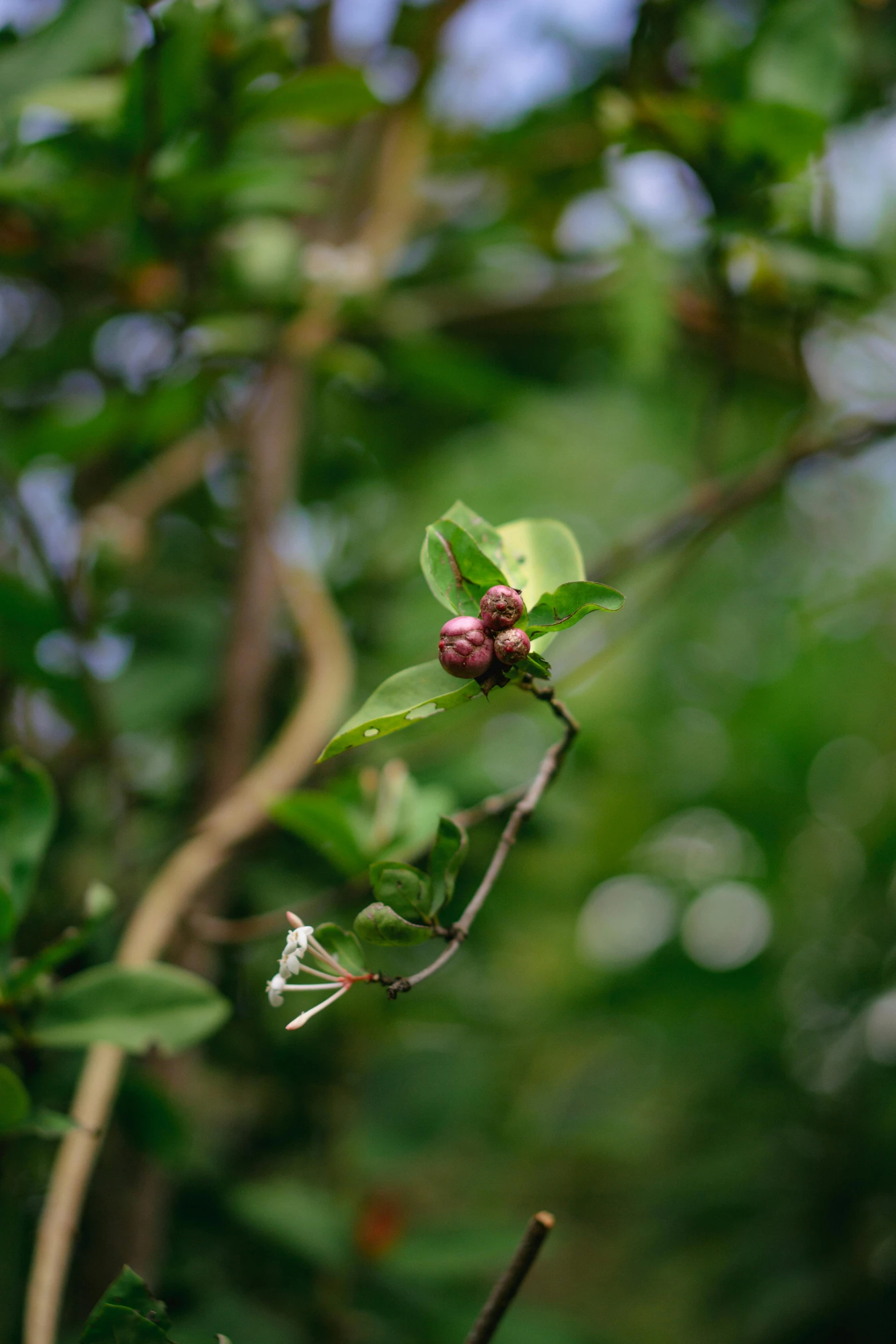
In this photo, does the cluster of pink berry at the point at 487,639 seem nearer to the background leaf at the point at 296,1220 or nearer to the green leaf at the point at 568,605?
the green leaf at the point at 568,605

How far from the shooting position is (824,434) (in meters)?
0.61

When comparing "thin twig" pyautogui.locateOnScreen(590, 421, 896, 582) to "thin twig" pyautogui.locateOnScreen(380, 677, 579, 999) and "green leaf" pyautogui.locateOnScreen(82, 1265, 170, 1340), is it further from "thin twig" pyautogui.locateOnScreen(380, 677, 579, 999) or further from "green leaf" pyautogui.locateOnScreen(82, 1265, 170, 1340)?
"green leaf" pyautogui.locateOnScreen(82, 1265, 170, 1340)

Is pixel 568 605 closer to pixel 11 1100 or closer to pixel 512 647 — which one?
pixel 512 647

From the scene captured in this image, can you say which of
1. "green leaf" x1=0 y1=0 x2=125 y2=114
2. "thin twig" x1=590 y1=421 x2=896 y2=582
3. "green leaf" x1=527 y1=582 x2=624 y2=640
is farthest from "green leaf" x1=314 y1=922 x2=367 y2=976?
"green leaf" x1=0 y1=0 x2=125 y2=114

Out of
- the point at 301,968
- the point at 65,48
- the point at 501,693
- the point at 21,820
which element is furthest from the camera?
the point at 501,693

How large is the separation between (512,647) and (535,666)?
0.01 meters

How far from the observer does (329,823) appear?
409 mm

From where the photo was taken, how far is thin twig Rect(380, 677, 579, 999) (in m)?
0.26

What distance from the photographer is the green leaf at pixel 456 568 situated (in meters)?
0.27

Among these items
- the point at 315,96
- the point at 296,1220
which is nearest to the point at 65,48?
the point at 315,96

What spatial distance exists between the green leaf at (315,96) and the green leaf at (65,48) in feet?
0.28

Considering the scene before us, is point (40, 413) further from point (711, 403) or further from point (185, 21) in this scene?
point (711, 403)

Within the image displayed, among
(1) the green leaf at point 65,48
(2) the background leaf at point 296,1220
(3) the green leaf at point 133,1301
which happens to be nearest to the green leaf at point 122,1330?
(3) the green leaf at point 133,1301

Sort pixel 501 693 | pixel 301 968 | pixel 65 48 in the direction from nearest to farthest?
pixel 301 968 < pixel 65 48 < pixel 501 693
